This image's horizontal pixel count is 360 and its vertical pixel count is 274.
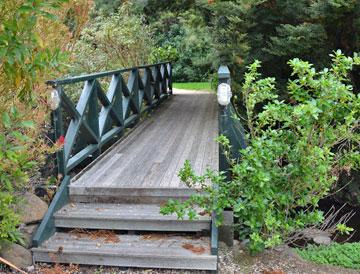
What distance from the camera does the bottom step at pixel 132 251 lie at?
3113mm

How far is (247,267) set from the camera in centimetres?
322

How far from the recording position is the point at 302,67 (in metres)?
3.15

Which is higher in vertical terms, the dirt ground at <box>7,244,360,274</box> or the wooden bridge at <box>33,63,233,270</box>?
the wooden bridge at <box>33,63,233,270</box>

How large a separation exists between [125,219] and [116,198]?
0.38 meters

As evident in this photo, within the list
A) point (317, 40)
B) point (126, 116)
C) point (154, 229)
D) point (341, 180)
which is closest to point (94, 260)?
point (154, 229)

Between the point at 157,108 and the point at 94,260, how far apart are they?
625 centimetres

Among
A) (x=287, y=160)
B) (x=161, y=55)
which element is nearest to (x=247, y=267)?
(x=287, y=160)

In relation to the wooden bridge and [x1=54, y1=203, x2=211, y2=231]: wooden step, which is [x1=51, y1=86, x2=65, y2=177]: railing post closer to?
the wooden bridge

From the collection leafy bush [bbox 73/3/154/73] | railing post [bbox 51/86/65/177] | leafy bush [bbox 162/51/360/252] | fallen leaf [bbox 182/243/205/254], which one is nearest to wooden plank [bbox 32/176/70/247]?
railing post [bbox 51/86/65/177]

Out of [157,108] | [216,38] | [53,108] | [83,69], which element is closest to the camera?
[53,108]

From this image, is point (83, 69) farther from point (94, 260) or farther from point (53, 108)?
point (94, 260)

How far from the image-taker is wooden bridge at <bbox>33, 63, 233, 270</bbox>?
10.6 ft

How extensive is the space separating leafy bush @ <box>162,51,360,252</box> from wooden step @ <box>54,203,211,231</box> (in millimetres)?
304

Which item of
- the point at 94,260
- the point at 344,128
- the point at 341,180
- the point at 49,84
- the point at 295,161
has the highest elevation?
the point at 49,84
